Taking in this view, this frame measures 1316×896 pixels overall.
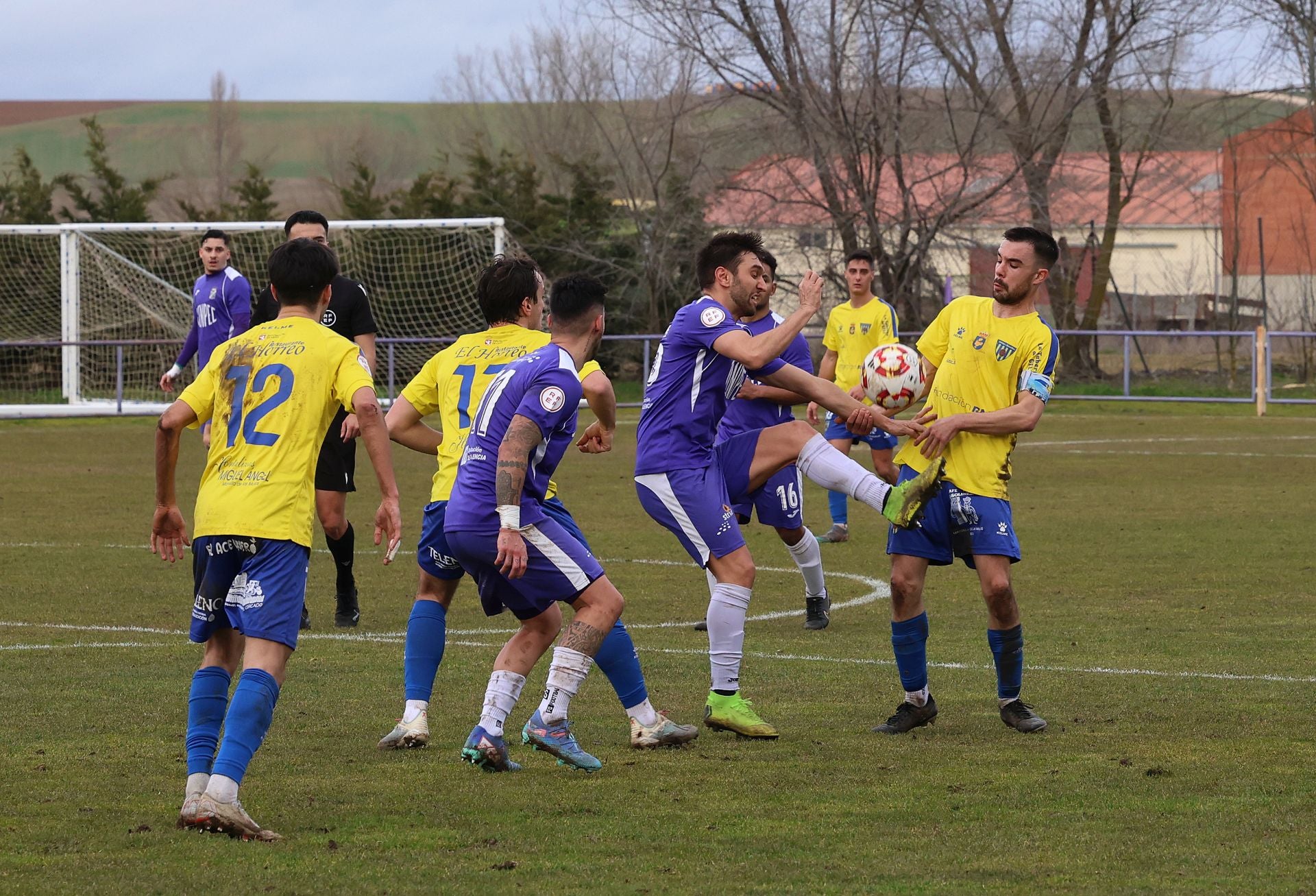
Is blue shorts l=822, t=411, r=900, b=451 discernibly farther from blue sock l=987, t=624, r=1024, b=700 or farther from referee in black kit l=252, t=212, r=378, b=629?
blue sock l=987, t=624, r=1024, b=700

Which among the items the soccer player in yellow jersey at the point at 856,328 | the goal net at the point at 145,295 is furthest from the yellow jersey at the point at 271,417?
the goal net at the point at 145,295

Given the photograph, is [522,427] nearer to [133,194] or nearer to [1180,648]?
[1180,648]

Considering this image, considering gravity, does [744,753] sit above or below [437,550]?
below

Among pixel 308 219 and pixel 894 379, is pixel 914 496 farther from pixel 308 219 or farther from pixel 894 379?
pixel 308 219

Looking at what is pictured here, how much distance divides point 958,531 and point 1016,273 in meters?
1.04

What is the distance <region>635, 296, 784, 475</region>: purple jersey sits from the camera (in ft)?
21.4

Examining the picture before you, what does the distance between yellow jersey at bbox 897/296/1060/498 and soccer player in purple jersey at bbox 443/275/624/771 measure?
1.49 metres

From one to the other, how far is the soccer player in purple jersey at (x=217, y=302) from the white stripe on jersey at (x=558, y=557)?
17.6 feet

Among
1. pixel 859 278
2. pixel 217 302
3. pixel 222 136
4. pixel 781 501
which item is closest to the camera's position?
pixel 781 501

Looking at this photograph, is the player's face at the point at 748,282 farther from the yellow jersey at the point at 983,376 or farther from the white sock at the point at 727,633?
the white sock at the point at 727,633

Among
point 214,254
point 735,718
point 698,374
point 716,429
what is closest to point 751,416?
point 716,429

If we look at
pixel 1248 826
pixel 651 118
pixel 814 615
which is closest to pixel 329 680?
pixel 814 615

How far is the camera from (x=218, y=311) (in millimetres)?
11305

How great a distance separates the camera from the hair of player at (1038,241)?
6547 mm
